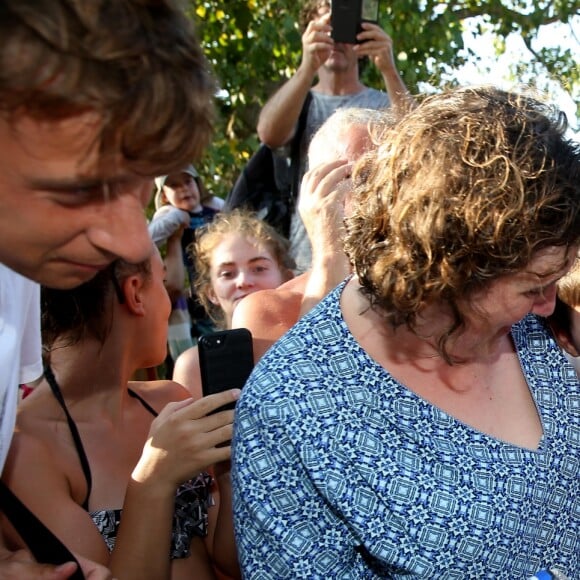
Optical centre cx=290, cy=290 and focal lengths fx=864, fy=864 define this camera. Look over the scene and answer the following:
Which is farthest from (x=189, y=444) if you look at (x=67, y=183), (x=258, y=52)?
(x=258, y=52)

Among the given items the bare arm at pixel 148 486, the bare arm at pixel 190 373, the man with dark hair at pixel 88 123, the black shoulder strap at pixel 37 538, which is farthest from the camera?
the bare arm at pixel 190 373

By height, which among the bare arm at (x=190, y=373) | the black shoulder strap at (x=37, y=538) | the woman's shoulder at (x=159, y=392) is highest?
the black shoulder strap at (x=37, y=538)

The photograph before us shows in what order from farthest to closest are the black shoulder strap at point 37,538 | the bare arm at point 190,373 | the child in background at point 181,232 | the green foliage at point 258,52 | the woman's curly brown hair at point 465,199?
the green foliage at point 258,52
the child in background at point 181,232
the bare arm at point 190,373
the woman's curly brown hair at point 465,199
the black shoulder strap at point 37,538

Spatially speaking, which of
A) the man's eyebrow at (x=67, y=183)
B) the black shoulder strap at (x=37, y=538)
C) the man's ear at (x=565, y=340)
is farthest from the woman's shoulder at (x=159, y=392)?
the man's eyebrow at (x=67, y=183)

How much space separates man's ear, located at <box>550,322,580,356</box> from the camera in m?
1.87

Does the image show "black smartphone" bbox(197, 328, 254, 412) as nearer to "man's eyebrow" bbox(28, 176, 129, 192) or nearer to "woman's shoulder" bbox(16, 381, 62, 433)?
"woman's shoulder" bbox(16, 381, 62, 433)

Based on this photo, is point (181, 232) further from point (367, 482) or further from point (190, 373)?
point (367, 482)

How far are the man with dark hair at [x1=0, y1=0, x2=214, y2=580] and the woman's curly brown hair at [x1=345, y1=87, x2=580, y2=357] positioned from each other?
546mm

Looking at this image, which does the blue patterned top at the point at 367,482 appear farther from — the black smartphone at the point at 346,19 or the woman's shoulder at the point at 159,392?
the black smartphone at the point at 346,19

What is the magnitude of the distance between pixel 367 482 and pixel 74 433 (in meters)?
0.68

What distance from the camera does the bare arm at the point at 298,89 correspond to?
3.53 meters

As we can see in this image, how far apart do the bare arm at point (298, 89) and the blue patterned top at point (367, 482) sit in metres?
2.11

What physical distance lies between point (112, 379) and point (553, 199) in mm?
1064

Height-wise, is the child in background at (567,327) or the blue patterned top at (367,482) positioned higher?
the child in background at (567,327)
